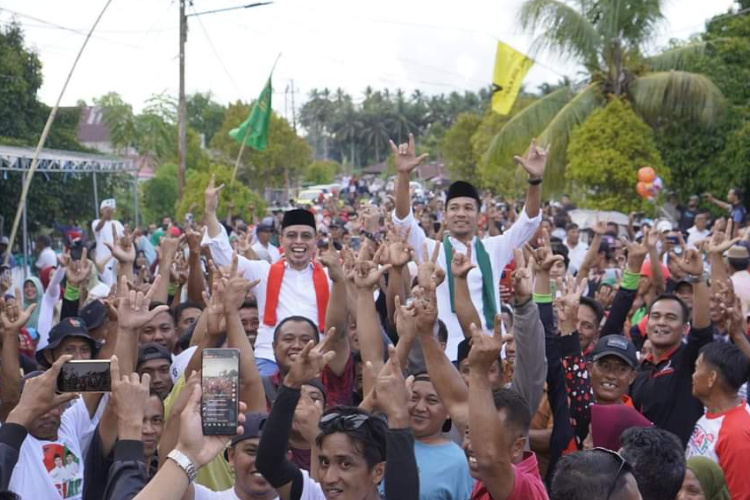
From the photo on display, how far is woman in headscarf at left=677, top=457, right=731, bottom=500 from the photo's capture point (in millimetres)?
4316

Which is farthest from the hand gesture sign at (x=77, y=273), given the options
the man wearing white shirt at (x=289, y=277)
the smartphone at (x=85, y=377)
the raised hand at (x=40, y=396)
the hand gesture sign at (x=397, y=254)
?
the smartphone at (x=85, y=377)

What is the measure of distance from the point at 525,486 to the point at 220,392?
1.17m

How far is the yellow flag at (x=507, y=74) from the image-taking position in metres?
19.7

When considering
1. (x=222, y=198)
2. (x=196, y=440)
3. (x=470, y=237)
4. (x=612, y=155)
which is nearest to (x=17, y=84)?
(x=222, y=198)

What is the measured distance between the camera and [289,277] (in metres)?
7.02

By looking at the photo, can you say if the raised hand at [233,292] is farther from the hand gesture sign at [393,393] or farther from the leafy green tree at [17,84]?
the leafy green tree at [17,84]

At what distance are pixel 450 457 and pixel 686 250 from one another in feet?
9.57

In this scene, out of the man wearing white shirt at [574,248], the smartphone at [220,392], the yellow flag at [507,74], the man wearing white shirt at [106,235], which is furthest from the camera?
the yellow flag at [507,74]

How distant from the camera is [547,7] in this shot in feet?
84.3

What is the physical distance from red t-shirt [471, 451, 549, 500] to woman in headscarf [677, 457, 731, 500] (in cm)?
61

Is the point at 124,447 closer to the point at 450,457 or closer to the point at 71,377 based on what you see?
the point at 71,377

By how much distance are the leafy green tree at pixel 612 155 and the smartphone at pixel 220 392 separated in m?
20.8

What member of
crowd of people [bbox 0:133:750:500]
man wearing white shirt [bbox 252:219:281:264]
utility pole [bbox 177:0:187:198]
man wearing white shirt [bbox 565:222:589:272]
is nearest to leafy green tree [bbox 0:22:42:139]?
utility pole [bbox 177:0:187:198]

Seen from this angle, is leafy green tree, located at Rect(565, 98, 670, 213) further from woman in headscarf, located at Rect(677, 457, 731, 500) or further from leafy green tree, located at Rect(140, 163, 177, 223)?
leafy green tree, located at Rect(140, 163, 177, 223)
